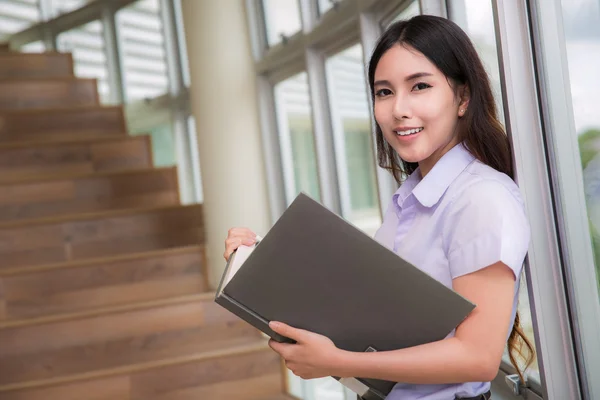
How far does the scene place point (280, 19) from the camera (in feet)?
11.0

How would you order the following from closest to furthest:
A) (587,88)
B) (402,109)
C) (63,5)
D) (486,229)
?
(486,229) < (402,109) < (587,88) < (63,5)

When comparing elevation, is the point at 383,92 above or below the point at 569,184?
above

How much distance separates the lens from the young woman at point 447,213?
92 cm

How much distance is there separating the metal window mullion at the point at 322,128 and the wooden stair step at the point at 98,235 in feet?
3.23

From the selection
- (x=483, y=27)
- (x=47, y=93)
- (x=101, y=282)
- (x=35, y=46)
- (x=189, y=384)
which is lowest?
(x=189, y=384)

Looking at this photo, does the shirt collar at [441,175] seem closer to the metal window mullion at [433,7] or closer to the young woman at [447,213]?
the young woman at [447,213]

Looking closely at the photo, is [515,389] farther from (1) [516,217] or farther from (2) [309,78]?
(2) [309,78]

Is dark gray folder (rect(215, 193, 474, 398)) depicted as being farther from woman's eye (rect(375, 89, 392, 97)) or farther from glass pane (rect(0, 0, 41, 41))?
glass pane (rect(0, 0, 41, 41))

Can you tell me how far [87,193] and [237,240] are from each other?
2.71 metres

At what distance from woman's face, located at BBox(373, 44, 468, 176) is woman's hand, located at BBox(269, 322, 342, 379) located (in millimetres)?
297

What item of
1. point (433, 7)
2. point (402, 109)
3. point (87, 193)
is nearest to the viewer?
point (402, 109)

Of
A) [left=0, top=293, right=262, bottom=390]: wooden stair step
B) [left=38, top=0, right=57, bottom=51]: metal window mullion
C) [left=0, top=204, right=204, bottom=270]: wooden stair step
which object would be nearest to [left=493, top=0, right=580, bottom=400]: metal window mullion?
[left=0, top=293, right=262, bottom=390]: wooden stair step

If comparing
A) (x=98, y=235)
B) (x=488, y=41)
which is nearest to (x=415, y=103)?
(x=488, y=41)

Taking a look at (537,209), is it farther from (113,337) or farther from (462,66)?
(113,337)
